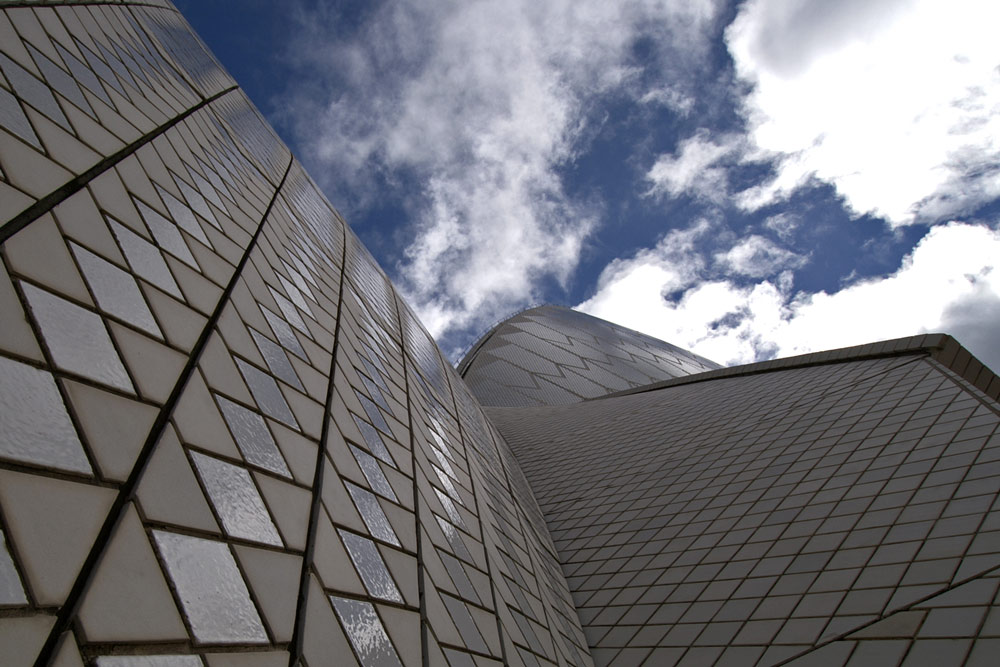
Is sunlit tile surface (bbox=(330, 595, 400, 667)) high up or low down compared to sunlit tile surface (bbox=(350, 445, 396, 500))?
down

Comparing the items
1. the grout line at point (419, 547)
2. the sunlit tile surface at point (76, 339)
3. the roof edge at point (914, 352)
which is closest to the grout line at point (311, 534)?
the grout line at point (419, 547)

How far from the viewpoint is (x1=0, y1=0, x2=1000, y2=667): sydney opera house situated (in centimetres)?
219

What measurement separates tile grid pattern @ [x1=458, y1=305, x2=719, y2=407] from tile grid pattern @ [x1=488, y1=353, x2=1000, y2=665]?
1652 cm

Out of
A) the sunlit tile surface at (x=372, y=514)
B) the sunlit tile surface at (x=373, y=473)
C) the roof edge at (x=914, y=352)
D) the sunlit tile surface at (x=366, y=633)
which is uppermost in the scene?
the roof edge at (x=914, y=352)

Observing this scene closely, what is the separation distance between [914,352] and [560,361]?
2181cm

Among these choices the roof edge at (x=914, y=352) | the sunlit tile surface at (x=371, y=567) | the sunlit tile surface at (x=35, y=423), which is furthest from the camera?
the roof edge at (x=914, y=352)

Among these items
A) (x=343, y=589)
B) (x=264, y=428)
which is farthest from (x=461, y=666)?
(x=264, y=428)

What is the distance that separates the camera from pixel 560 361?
3334 centimetres

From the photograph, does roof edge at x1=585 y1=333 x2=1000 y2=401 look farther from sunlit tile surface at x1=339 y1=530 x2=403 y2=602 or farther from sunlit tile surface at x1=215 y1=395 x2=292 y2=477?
sunlit tile surface at x1=215 y1=395 x2=292 y2=477

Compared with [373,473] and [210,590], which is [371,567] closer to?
[373,473]

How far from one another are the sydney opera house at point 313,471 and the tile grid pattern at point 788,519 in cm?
4

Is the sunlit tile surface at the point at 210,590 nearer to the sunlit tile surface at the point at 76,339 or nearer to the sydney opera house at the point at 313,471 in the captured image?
the sydney opera house at the point at 313,471

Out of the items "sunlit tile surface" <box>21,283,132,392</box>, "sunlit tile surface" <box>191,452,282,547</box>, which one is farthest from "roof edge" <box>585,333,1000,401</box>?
"sunlit tile surface" <box>21,283,132,392</box>

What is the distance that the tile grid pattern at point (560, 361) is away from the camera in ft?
99.5
